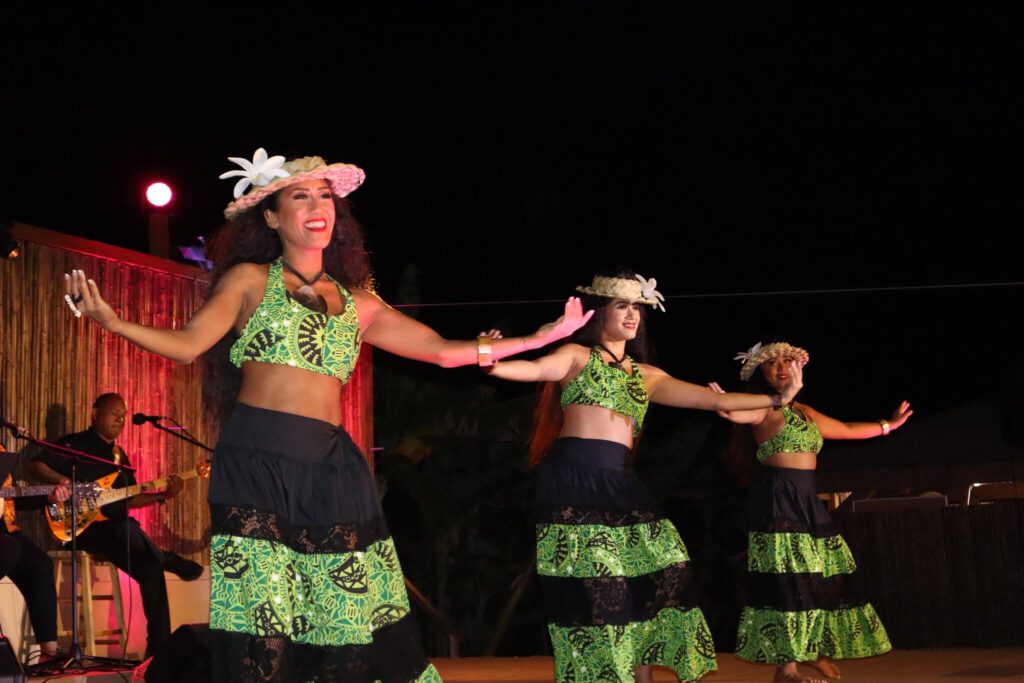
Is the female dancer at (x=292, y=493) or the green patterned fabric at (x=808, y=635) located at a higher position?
the female dancer at (x=292, y=493)

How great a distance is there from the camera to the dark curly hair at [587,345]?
205 inches

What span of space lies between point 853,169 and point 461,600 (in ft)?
18.2

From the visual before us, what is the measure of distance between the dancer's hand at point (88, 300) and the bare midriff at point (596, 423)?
96.4 inches

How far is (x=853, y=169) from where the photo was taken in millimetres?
12266

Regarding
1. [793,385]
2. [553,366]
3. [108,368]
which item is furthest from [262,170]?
[108,368]

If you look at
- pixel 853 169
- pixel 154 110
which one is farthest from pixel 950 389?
pixel 154 110

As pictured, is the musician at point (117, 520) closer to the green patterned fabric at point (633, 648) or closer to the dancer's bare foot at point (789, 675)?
the green patterned fabric at point (633, 648)

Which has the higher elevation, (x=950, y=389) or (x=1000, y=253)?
(x=1000, y=253)

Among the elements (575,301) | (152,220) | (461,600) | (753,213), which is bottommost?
(461,600)

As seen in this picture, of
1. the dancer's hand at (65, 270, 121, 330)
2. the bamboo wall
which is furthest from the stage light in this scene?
the dancer's hand at (65, 270, 121, 330)

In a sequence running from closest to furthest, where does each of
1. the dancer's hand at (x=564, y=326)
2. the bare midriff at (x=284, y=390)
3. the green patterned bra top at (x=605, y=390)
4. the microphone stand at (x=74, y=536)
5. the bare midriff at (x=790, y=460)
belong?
the bare midriff at (x=284, y=390), the dancer's hand at (x=564, y=326), the green patterned bra top at (x=605, y=390), the microphone stand at (x=74, y=536), the bare midriff at (x=790, y=460)

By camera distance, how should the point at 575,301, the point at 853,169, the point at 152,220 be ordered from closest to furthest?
the point at 575,301 → the point at 152,220 → the point at 853,169

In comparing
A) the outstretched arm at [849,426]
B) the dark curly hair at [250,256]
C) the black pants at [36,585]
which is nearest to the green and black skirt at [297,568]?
the dark curly hair at [250,256]

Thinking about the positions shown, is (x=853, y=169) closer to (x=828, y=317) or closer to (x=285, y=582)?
(x=828, y=317)
